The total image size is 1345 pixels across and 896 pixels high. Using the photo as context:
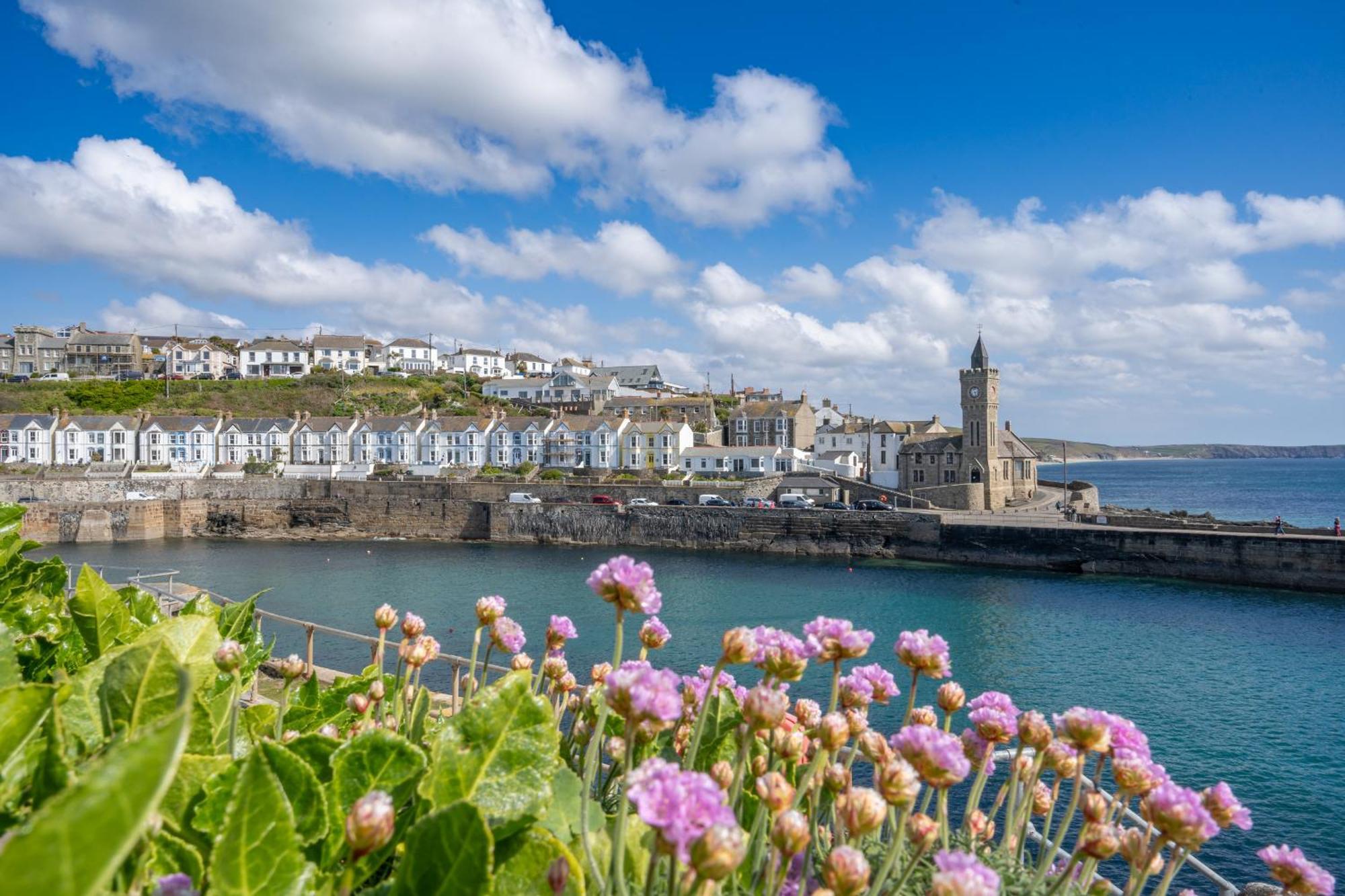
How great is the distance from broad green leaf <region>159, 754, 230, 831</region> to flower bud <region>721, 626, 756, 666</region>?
3.94 feet

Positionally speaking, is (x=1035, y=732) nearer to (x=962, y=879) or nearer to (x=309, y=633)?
(x=962, y=879)

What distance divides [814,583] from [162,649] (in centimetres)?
3518

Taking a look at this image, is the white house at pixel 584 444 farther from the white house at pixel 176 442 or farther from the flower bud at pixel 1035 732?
the flower bud at pixel 1035 732

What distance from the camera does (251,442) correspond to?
2810 inches

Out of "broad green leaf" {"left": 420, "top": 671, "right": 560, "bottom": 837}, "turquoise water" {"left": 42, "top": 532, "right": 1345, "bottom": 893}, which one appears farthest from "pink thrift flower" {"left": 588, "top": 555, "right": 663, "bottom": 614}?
"turquoise water" {"left": 42, "top": 532, "right": 1345, "bottom": 893}

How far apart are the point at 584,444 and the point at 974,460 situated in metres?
33.3

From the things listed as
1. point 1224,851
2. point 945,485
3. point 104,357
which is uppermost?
point 104,357

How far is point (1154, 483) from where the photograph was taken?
137m

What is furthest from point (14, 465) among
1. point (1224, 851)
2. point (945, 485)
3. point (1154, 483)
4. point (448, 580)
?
point (1154, 483)

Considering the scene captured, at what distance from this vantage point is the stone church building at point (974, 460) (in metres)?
52.8

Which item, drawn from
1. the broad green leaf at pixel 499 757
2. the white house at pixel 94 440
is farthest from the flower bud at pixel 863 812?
the white house at pixel 94 440

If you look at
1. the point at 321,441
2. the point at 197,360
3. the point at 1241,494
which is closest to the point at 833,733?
the point at 321,441

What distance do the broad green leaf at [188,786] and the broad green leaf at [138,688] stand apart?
133 mm

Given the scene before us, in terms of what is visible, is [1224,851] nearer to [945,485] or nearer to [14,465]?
[945,485]
